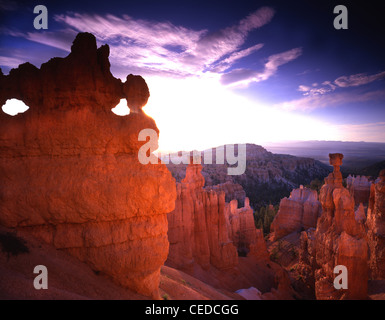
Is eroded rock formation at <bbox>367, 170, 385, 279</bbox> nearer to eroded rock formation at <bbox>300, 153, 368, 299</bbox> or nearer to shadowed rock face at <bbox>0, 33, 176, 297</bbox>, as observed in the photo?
eroded rock formation at <bbox>300, 153, 368, 299</bbox>

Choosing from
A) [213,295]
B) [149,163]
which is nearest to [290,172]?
[213,295]

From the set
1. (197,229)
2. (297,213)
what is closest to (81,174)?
(197,229)

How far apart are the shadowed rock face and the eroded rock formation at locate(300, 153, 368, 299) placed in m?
14.7

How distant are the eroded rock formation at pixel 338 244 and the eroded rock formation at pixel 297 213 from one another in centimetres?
1979

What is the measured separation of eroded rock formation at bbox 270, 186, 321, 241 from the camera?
4128 cm

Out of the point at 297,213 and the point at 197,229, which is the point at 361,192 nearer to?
the point at 297,213

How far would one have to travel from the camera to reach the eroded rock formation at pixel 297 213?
41.3 m

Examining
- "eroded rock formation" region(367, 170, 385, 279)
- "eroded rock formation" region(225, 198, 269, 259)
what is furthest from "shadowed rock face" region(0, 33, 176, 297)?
"eroded rock formation" region(225, 198, 269, 259)

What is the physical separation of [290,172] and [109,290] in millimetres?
105095

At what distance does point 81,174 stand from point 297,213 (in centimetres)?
4251

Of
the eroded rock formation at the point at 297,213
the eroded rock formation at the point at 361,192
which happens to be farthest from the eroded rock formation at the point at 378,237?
the eroded rock formation at the point at 361,192

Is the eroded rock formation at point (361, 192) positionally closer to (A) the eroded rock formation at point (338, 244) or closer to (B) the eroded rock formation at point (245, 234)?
(B) the eroded rock formation at point (245, 234)

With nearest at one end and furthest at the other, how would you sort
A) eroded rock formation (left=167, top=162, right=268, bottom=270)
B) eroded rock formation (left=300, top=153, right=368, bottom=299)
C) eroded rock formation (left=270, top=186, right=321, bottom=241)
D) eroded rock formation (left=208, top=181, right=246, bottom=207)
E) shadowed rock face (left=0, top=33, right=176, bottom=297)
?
shadowed rock face (left=0, top=33, right=176, bottom=297), eroded rock formation (left=300, top=153, right=368, bottom=299), eroded rock formation (left=167, top=162, right=268, bottom=270), eroded rock formation (left=270, top=186, right=321, bottom=241), eroded rock formation (left=208, top=181, right=246, bottom=207)
